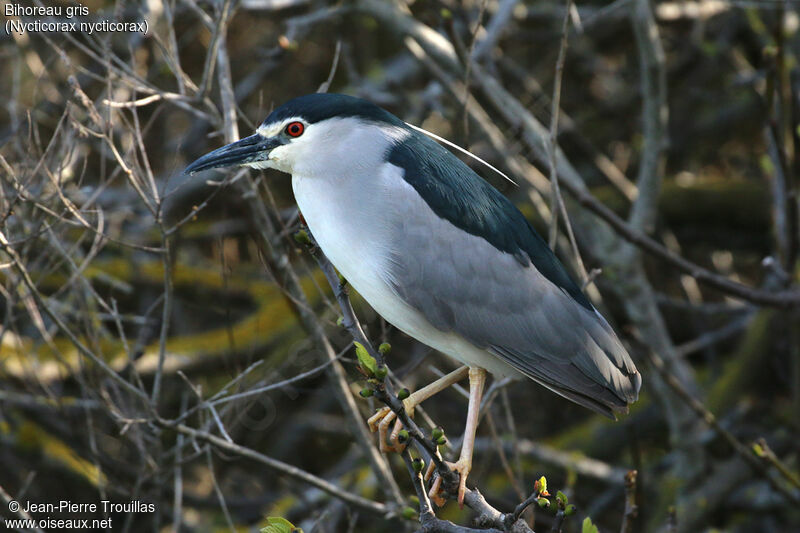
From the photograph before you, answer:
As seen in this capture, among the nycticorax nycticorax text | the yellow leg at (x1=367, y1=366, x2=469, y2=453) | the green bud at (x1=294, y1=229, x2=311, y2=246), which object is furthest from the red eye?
the yellow leg at (x1=367, y1=366, x2=469, y2=453)

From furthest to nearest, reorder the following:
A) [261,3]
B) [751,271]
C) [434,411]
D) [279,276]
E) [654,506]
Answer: [751,271] < [434,411] < [654,506] < [261,3] < [279,276]

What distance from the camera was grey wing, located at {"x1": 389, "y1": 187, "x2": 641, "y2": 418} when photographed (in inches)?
105

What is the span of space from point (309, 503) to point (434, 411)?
1.48 m

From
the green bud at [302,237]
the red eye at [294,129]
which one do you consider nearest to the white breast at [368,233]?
the red eye at [294,129]

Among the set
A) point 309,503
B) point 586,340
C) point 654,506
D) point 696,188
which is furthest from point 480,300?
point 696,188

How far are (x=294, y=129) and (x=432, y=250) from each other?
0.54 metres

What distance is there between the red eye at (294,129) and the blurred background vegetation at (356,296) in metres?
0.29

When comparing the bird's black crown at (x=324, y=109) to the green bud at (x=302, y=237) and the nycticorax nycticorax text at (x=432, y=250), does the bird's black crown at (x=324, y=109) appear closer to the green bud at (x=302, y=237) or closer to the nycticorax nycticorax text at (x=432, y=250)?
the nycticorax nycticorax text at (x=432, y=250)

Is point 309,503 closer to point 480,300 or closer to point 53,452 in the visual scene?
point 53,452

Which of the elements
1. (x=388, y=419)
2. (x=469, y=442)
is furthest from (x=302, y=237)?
(x=469, y=442)

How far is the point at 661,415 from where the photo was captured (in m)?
4.80

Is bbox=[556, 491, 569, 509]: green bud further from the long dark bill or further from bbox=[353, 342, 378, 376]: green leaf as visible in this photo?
the long dark bill

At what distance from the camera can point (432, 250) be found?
8.92 ft

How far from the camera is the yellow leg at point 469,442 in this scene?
8.05ft
